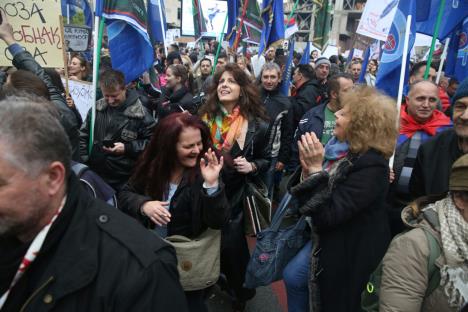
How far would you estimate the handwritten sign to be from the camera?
147 inches

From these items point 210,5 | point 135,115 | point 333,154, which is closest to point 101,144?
point 135,115

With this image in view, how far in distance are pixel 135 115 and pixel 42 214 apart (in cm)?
254

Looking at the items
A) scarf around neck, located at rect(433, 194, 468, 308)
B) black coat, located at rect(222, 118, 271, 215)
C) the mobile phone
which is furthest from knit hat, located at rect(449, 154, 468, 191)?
the mobile phone

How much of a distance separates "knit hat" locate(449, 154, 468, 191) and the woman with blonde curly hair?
0.47 m

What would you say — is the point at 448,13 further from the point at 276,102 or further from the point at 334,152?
the point at 334,152

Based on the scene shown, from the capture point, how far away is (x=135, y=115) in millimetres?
3627

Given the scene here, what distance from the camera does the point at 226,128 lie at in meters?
3.28

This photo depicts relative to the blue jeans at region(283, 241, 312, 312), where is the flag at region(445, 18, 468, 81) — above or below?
above

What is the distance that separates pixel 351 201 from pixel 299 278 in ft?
2.08

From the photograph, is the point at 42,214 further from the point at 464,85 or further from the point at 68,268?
the point at 464,85

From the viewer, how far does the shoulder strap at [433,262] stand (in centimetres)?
159

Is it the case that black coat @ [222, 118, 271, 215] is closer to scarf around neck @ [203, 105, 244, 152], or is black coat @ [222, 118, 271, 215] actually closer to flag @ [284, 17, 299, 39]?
scarf around neck @ [203, 105, 244, 152]

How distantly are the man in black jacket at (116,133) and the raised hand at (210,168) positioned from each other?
1583 mm

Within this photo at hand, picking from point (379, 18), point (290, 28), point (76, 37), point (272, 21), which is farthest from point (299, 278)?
point (290, 28)
